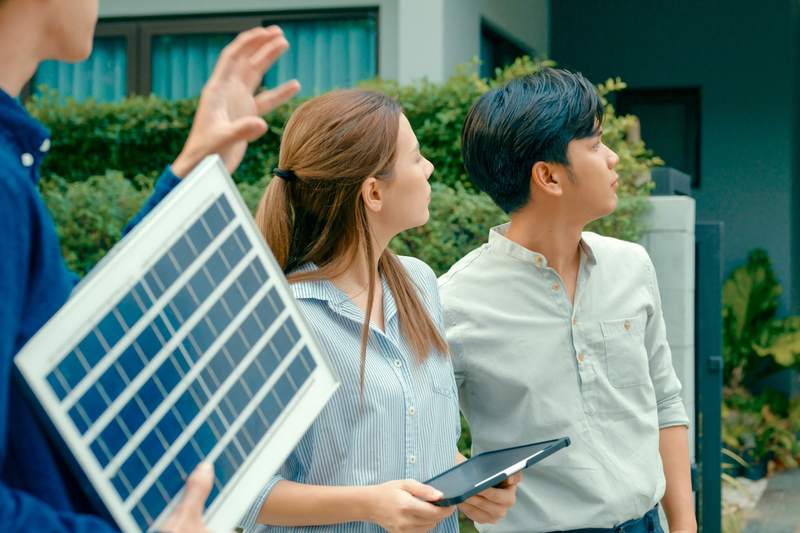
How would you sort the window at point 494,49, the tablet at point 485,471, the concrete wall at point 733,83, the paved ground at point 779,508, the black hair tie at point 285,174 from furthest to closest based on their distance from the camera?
the concrete wall at point 733,83 → the window at point 494,49 → the paved ground at point 779,508 → the black hair tie at point 285,174 → the tablet at point 485,471

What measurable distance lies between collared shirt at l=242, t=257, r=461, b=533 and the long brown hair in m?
0.04

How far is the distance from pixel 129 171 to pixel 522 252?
4993 millimetres

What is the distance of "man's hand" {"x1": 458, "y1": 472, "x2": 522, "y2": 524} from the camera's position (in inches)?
77.8

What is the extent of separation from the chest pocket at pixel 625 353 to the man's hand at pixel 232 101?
134 centimetres

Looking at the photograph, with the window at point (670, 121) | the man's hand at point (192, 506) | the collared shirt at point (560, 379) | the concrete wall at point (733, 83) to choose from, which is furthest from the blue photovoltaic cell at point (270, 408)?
the window at point (670, 121)

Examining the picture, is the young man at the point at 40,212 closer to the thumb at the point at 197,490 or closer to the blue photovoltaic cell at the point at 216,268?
the thumb at the point at 197,490

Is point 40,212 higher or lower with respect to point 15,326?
higher

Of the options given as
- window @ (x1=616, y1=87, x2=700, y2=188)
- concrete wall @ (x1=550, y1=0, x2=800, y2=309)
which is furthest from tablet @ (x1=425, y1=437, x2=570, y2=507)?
window @ (x1=616, y1=87, x2=700, y2=188)

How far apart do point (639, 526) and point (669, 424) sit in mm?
338

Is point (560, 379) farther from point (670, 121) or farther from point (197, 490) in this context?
point (670, 121)

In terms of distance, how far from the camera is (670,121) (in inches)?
446

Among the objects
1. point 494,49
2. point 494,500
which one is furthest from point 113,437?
point 494,49

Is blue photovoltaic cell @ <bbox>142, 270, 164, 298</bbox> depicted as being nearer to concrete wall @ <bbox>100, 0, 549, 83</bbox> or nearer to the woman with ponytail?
the woman with ponytail

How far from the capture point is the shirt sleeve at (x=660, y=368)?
262cm
